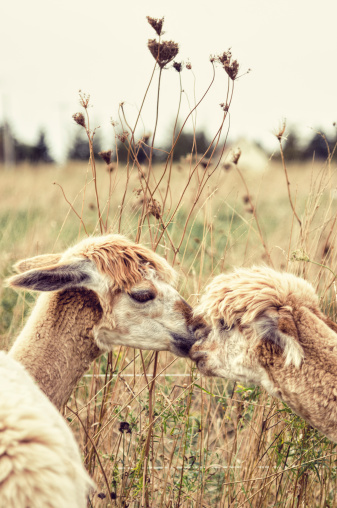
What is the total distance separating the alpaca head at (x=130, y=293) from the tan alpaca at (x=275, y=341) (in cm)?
22

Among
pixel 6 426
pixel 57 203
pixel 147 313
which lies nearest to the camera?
pixel 6 426

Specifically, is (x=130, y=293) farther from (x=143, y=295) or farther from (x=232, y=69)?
(x=232, y=69)

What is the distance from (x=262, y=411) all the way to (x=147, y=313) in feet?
3.05

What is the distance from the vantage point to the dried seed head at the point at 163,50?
2875mm

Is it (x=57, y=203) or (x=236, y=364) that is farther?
(x=57, y=203)

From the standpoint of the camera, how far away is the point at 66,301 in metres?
3.15

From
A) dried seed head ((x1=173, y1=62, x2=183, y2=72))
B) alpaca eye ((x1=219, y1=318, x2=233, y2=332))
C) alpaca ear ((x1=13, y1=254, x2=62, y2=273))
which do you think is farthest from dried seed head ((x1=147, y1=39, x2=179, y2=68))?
alpaca eye ((x1=219, y1=318, x2=233, y2=332))

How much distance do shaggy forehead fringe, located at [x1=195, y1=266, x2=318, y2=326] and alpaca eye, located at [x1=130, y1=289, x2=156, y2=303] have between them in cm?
35

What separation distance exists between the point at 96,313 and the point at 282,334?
112 cm

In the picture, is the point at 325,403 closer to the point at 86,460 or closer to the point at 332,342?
the point at 332,342

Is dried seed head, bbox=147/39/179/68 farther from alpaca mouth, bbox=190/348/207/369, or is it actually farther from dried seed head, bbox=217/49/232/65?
alpaca mouth, bbox=190/348/207/369

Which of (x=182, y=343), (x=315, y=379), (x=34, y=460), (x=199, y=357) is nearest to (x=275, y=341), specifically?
(x=315, y=379)

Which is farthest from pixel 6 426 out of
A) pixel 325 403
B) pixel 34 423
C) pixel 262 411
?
pixel 262 411

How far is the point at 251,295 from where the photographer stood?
→ 111 inches
